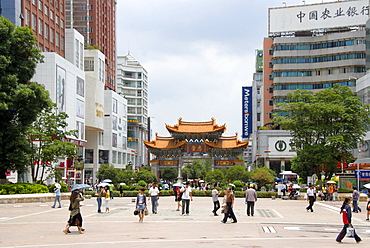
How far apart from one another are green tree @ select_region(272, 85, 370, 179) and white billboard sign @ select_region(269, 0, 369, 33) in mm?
42078

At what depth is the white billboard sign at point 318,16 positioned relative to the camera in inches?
3430

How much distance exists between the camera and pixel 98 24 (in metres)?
103

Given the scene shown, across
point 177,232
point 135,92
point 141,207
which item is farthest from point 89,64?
point 177,232

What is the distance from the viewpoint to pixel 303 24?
90312 millimetres

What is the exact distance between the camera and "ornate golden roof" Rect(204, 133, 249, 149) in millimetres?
74250

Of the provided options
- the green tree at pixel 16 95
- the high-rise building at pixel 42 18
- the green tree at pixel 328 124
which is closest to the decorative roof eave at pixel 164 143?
the high-rise building at pixel 42 18

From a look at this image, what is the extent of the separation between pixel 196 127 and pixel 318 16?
1180 inches

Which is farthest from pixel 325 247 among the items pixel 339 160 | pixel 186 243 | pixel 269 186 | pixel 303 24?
pixel 303 24

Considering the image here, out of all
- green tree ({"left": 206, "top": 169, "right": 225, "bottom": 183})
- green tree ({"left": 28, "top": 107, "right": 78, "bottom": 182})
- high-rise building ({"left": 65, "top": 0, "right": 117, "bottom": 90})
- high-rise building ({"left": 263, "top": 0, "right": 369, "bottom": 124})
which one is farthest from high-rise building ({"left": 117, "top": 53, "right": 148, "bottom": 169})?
green tree ({"left": 28, "top": 107, "right": 78, "bottom": 182})

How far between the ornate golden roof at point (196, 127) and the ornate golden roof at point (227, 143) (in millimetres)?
1493

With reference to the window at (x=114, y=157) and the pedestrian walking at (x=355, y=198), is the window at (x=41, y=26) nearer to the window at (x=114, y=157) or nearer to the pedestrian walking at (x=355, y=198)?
the window at (x=114, y=157)

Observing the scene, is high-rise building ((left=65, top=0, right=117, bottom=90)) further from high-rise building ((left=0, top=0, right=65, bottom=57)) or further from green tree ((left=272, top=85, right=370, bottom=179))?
green tree ((left=272, top=85, right=370, bottom=179))

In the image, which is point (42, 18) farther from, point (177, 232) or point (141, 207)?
point (177, 232)

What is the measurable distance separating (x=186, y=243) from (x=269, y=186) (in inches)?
1764
